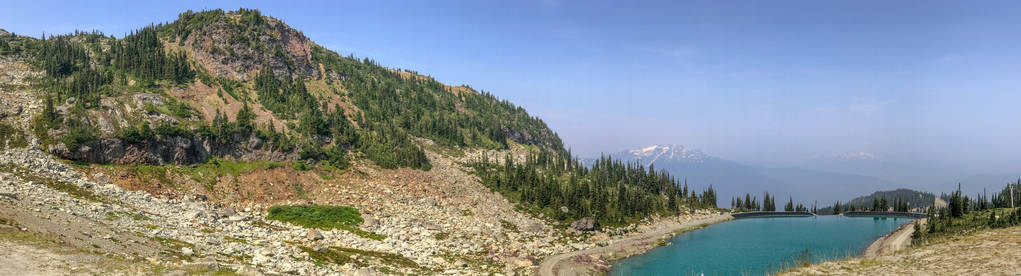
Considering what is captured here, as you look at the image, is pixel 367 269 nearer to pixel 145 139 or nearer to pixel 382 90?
pixel 145 139

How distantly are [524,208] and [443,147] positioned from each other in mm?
61594

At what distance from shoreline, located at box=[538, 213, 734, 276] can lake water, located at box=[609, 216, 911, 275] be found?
7.13ft

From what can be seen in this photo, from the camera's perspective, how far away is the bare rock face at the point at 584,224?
102m

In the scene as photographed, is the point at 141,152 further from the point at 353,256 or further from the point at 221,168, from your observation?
the point at 353,256

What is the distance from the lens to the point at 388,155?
4742 inches

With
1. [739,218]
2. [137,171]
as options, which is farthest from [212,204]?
[739,218]

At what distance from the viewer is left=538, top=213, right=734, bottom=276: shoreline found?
70688mm

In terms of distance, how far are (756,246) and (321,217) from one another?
93.0 m

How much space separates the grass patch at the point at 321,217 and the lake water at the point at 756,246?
46.4m

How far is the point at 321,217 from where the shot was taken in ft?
252

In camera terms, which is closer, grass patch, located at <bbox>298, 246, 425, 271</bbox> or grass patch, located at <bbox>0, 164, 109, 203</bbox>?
grass patch, located at <bbox>298, 246, 425, 271</bbox>

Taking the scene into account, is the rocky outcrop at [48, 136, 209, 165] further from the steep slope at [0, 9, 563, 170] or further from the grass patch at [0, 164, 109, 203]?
the grass patch at [0, 164, 109, 203]

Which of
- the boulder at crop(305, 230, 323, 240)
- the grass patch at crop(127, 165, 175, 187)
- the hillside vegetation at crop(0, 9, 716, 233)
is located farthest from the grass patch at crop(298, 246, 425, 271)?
the hillside vegetation at crop(0, 9, 716, 233)

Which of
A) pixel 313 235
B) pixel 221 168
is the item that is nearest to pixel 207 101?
pixel 221 168
